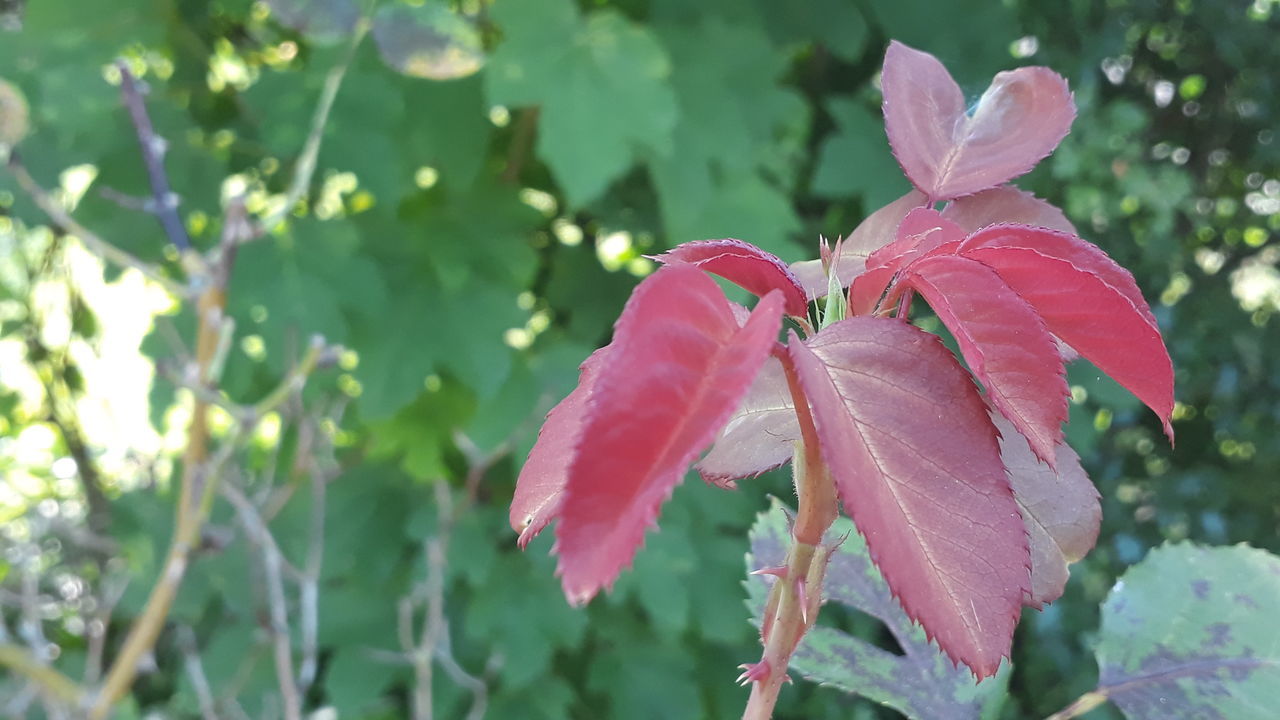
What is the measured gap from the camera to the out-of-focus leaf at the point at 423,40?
776mm

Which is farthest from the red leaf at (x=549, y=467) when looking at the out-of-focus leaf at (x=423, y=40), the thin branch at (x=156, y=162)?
the out-of-focus leaf at (x=423, y=40)

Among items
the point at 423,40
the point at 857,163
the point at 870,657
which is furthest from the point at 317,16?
the point at 870,657

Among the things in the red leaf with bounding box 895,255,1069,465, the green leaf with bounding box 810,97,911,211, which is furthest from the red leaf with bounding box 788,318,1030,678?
the green leaf with bounding box 810,97,911,211

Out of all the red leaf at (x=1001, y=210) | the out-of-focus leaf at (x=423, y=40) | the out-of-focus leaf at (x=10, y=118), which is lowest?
the out-of-focus leaf at (x=423, y=40)

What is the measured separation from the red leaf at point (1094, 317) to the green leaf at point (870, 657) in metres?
0.11

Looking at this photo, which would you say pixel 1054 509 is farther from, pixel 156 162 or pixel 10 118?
pixel 10 118

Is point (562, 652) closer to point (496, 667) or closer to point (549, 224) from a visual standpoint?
point (496, 667)

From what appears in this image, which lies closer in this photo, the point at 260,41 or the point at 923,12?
the point at 923,12

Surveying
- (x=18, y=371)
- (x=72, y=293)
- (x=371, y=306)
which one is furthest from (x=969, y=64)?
(x=18, y=371)

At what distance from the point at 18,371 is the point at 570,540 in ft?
5.78

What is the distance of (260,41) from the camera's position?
45.9 inches

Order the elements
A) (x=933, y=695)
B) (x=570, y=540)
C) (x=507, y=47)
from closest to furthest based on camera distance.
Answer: (x=570, y=540) → (x=933, y=695) → (x=507, y=47)

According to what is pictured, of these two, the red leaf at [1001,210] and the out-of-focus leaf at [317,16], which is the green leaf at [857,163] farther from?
the red leaf at [1001,210]

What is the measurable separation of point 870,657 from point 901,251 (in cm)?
16
